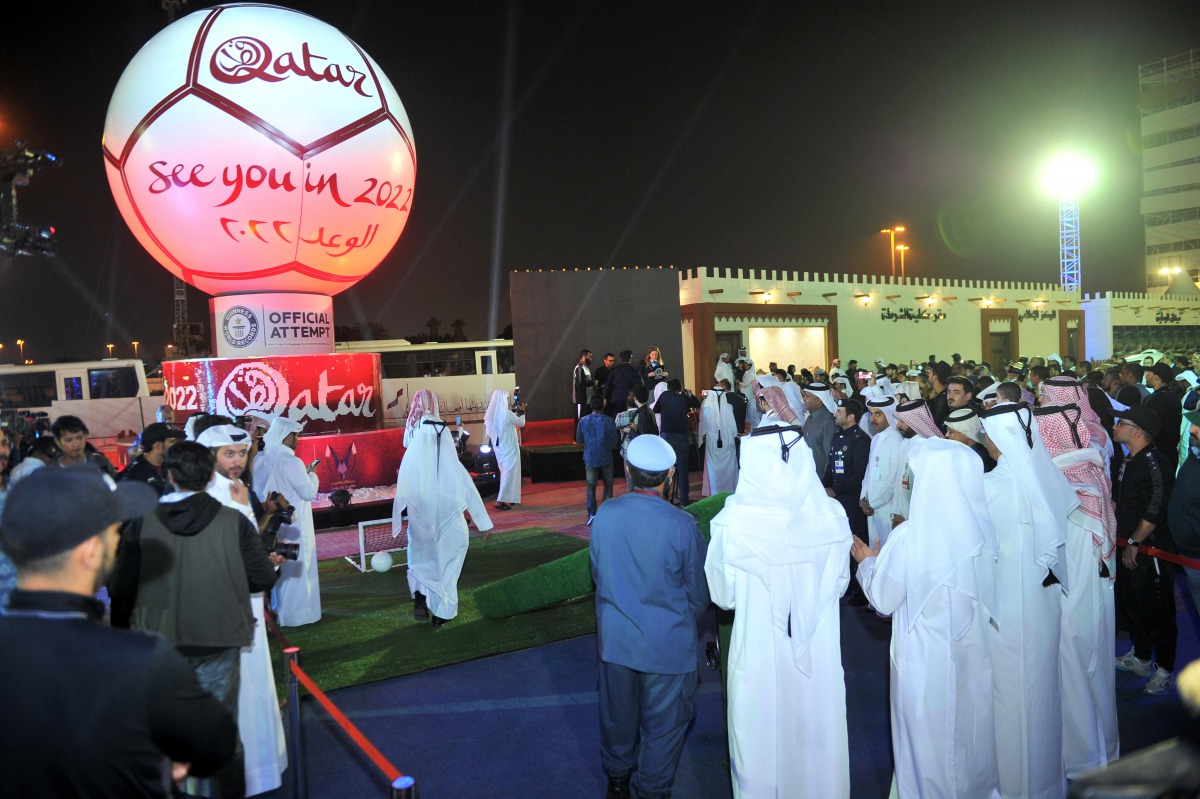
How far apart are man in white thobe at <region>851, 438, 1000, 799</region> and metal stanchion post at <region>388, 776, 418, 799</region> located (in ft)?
6.58

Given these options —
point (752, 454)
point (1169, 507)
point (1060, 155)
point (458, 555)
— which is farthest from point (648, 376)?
point (1060, 155)

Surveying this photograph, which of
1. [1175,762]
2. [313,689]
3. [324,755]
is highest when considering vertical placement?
[1175,762]

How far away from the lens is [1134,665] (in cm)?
485

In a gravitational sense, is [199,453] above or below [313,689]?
above

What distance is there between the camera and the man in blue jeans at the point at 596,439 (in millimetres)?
9336

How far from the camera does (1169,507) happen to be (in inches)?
177

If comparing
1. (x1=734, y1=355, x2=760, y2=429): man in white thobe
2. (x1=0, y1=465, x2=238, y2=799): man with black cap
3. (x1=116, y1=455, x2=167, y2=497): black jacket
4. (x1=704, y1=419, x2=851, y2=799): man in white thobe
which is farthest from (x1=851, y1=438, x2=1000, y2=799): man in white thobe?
(x1=734, y1=355, x2=760, y2=429): man in white thobe

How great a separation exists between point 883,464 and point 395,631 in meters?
4.09

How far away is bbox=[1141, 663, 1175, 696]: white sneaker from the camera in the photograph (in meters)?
4.54

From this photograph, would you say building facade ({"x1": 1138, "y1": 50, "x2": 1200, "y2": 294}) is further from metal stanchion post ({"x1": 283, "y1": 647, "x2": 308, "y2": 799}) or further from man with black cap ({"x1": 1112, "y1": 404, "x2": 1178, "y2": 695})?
metal stanchion post ({"x1": 283, "y1": 647, "x2": 308, "y2": 799})

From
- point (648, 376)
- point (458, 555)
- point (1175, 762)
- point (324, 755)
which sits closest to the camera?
point (1175, 762)

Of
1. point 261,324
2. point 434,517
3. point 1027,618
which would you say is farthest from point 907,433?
point 261,324

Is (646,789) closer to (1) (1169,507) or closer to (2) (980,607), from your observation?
(2) (980,607)

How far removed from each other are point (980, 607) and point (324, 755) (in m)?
3.40
